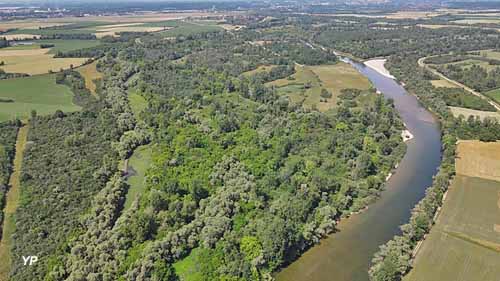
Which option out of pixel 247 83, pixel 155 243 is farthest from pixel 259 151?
pixel 247 83

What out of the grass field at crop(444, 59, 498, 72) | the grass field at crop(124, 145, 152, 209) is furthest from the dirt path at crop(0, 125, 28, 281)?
the grass field at crop(444, 59, 498, 72)

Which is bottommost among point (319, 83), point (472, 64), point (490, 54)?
point (319, 83)

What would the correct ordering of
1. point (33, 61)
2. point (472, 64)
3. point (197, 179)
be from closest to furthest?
point (197, 179), point (33, 61), point (472, 64)

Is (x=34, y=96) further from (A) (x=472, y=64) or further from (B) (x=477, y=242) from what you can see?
(A) (x=472, y=64)

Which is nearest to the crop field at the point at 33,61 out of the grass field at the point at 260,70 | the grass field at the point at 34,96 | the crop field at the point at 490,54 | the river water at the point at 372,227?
the grass field at the point at 34,96

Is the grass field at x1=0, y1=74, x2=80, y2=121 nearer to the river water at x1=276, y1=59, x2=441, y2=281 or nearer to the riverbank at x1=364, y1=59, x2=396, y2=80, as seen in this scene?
the river water at x1=276, y1=59, x2=441, y2=281

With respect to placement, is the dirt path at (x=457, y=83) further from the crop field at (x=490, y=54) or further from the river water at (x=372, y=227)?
the river water at (x=372, y=227)

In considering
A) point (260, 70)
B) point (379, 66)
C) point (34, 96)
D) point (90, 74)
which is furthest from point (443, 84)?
point (34, 96)
